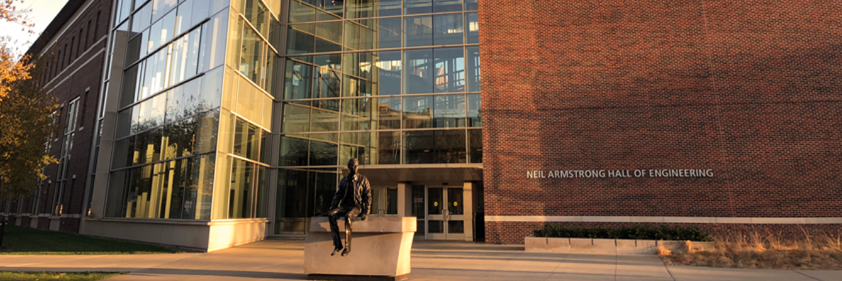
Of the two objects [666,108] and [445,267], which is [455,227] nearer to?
[666,108]

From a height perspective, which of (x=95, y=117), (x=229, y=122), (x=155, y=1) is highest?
(x=155, y=1)

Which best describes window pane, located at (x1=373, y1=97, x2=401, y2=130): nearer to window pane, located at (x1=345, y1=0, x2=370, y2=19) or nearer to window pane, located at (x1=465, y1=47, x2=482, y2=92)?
window pane, located at (x1=465, y1=47, x2=482, y2=92)

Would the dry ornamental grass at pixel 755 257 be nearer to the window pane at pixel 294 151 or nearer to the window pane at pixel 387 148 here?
the window pane at pixel 387 148

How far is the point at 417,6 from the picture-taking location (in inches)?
802

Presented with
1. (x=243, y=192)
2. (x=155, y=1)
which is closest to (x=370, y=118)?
(x=243, y=192)

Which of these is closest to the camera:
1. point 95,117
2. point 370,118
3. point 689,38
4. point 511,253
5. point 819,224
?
point 511,253

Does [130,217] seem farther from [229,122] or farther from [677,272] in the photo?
[677,272]

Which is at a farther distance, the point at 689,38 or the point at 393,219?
the point at 689,38

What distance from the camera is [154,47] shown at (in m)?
19.7

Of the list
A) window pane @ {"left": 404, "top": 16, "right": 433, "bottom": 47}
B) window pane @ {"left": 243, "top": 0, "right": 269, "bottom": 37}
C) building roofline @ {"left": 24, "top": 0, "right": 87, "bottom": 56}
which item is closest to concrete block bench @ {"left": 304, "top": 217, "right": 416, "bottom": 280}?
window pane @ {"left": 243, "top": 0, "right": 269, "bottom": 37}

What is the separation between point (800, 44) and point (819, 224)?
580 centimetres

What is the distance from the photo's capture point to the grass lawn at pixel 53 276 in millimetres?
8453

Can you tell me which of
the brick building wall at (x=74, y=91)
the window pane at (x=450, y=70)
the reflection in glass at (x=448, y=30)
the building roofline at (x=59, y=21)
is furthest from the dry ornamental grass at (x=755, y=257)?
the building roofline at (x=59, y=21)

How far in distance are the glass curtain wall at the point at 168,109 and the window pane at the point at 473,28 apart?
8.83 m
